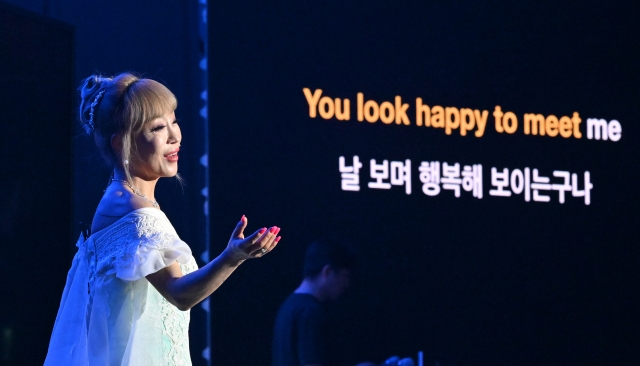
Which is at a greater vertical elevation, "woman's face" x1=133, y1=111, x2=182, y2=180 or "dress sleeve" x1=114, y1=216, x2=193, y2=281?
"woman's face" x1=133, y1=111, x2=182, y2=180

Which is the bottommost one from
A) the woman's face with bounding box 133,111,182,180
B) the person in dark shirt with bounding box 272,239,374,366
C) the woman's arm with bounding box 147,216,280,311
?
the person in dark shirt with bounding box 272,239,374,366

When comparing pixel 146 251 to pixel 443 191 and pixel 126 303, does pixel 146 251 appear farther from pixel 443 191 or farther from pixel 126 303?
pixel 443 191

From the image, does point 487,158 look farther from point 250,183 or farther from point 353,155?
point 250,183

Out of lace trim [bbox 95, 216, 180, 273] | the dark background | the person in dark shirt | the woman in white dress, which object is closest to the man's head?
the person in dark shirt

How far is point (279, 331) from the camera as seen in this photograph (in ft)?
9.98

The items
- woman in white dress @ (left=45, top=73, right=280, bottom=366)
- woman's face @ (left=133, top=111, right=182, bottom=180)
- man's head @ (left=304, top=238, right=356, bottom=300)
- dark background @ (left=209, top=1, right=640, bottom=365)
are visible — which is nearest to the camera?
woman in white dress @ (left=45, top=73, right=280, bottom=366)

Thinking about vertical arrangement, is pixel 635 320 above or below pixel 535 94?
below

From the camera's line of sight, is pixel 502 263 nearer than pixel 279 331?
No

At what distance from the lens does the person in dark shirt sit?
288 centimetres

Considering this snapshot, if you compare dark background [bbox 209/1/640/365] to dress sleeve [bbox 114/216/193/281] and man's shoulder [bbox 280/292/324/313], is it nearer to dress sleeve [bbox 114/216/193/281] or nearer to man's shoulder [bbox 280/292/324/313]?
man's shoulder [bbox 280/292/324/313]

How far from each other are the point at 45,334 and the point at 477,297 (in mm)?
2361

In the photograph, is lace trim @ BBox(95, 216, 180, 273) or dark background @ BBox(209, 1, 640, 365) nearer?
lace trim @ BBox(95, 216, 180, 273)

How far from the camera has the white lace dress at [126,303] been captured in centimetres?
143

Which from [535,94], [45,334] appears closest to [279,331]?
[45,334]
